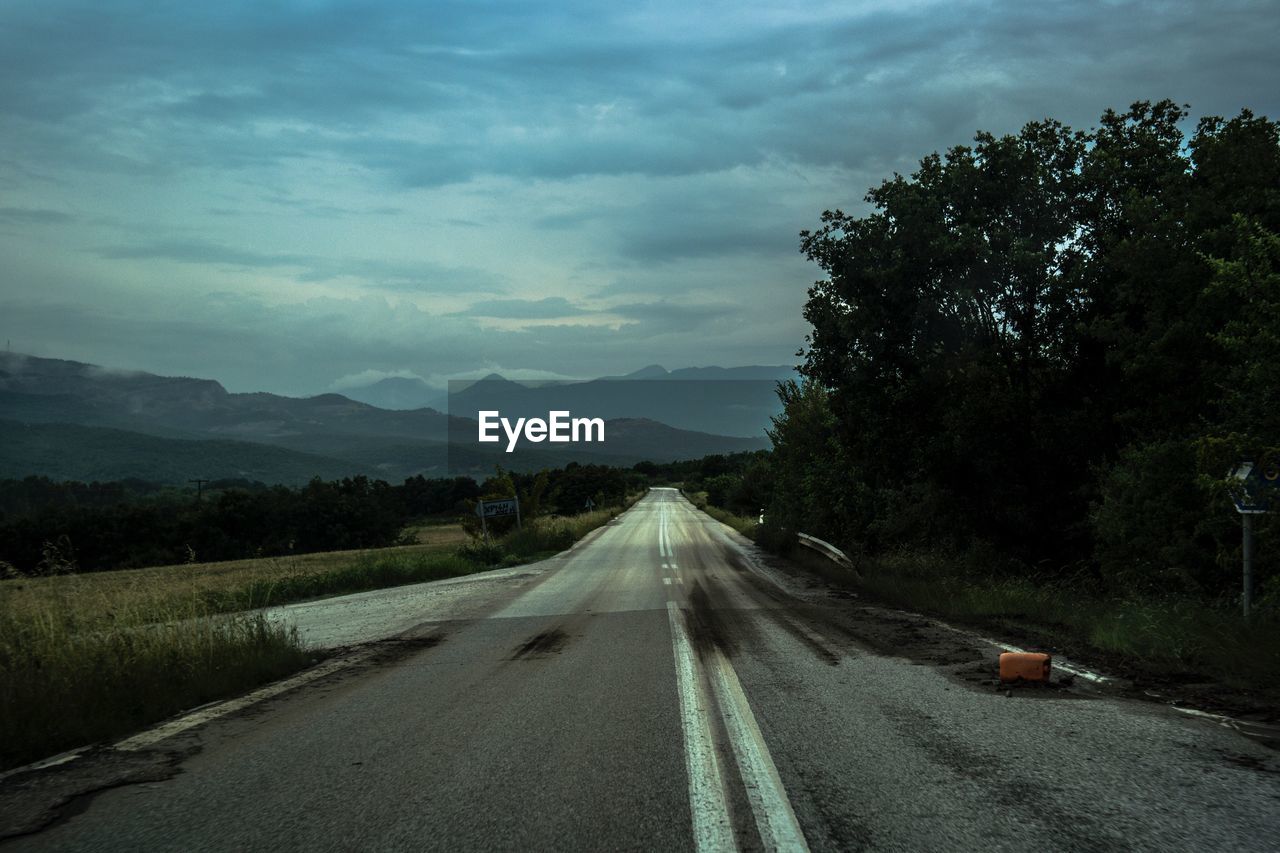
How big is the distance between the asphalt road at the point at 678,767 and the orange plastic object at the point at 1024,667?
8.8 inches

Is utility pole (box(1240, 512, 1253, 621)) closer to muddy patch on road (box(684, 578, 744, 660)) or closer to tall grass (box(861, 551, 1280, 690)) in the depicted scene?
tall grass (box(861, 551, 1280, 690))

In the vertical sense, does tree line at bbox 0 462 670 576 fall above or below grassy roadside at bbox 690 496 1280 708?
below

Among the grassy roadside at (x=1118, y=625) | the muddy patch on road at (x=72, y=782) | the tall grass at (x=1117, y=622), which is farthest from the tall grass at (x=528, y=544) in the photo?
the muddy patch on road at (x=72, y=782)

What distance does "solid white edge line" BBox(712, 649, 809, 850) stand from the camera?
12.5 ft

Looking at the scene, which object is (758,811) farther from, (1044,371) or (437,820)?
(1044,371)

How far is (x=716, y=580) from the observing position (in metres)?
19.2

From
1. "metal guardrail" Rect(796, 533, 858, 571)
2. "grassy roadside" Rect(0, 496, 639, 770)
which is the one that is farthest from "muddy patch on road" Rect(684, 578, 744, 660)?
"grassy roadside" Rect(0, 496, 639, 770)

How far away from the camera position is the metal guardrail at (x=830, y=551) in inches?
752

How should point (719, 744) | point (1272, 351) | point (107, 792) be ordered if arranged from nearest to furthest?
1. point (107, 792)
2. point (719, 744)
3. point (1272, 351)

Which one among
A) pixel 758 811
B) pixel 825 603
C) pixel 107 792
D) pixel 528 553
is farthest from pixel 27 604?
pixel 528 553

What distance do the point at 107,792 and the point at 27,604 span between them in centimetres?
559

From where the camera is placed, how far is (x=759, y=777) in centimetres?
468

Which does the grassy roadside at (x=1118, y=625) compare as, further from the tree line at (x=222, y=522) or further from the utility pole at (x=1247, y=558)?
the tree line at (x=222, y=522)

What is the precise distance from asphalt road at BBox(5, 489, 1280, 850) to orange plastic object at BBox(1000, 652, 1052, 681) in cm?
22
